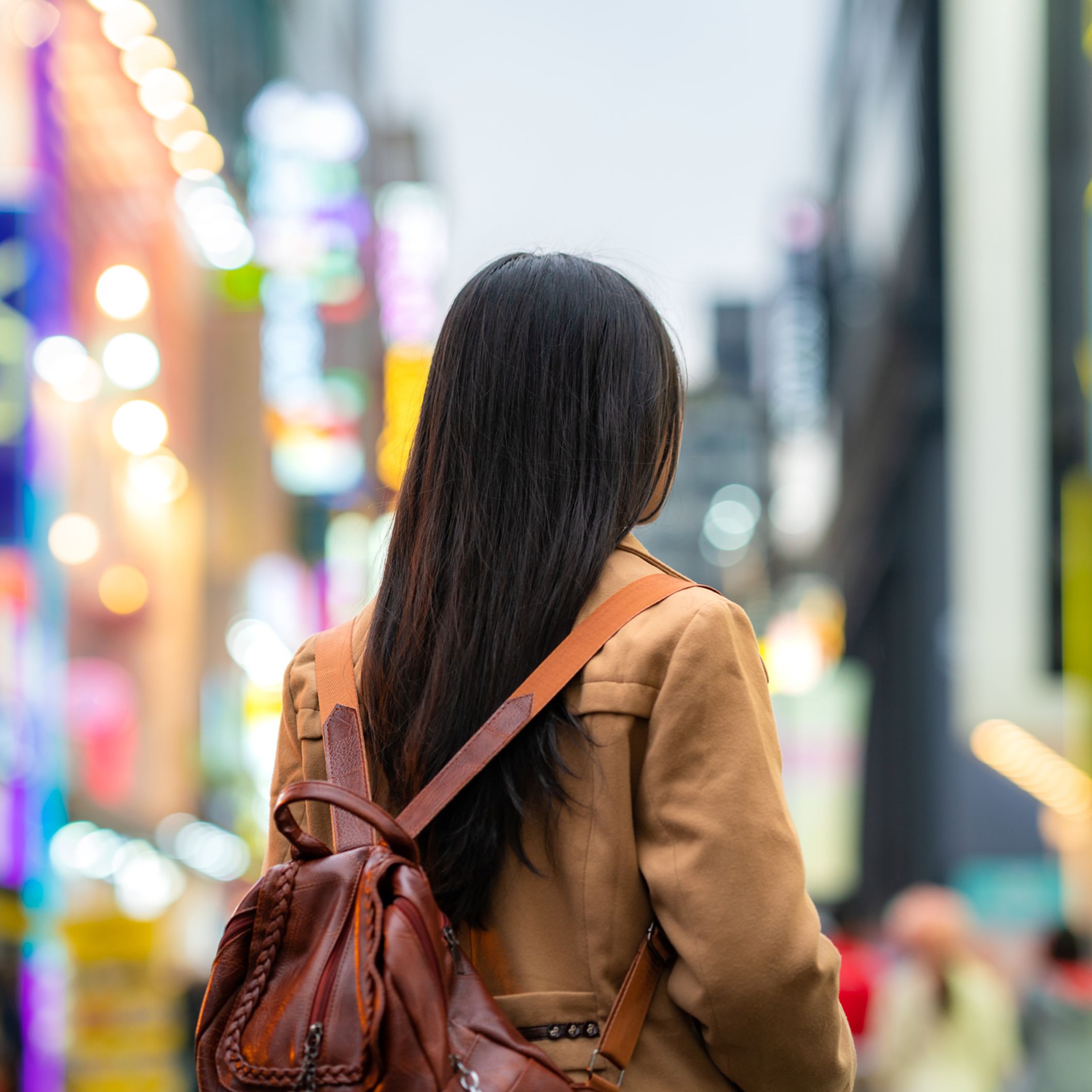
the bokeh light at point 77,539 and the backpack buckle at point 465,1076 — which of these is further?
the bokeh light at point 77,539

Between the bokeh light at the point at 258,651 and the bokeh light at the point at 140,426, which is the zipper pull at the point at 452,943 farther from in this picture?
the bokeh light at the point at 258,651

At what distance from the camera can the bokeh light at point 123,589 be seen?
11.7 meters

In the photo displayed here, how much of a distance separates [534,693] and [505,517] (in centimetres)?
27

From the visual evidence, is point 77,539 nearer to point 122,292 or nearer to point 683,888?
point 122,292

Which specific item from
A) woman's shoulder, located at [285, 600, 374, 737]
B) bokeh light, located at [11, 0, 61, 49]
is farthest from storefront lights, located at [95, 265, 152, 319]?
woman's shoulder, located at [285, 600, 374, 737]

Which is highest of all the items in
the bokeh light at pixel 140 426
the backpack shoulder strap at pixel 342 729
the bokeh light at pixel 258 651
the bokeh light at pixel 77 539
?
the backpack shoulder strap at pixel 342 729

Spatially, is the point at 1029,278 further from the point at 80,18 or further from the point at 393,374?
the point at 393,374

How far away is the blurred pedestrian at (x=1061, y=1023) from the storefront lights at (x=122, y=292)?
8.10 meters

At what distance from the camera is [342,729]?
1909 millimetres

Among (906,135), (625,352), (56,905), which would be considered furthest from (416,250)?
(625,352)

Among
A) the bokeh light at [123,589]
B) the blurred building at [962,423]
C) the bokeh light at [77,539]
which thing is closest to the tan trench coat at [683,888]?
the blurred building at [962,423]

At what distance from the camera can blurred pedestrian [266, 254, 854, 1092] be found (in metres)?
1.73

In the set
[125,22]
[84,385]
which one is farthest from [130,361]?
[125,22]

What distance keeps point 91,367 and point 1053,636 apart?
276 inches
